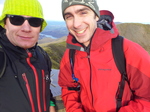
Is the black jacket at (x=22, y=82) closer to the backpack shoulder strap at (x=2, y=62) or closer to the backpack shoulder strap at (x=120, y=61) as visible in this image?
the backpack shoulder strap at (x=2, y=62)

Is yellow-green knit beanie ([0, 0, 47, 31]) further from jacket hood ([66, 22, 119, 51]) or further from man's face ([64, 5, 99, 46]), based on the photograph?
jacket hood ([66, 22, 119, 51])

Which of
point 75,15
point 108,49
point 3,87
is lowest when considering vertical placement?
point 3,87

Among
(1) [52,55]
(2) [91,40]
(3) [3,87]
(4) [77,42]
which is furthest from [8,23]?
(1) [52,55]

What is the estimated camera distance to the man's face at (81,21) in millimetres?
3527

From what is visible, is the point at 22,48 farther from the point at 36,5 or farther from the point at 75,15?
the point at 75,15

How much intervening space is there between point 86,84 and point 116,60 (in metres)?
0.92

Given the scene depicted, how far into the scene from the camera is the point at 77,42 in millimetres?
3842

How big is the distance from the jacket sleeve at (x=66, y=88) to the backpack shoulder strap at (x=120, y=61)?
113 cm

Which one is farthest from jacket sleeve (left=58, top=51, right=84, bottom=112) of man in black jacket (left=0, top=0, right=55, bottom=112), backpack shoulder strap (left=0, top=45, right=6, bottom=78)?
backpack shoulder strap (left=0, top=45, right=6, bottom=78)

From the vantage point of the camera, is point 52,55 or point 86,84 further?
point 52,55

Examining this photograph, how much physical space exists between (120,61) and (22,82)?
2125mm

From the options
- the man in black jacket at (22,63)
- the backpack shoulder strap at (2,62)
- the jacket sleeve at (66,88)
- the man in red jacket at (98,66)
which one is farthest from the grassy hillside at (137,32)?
the backpack shoulder strap at (2,62)

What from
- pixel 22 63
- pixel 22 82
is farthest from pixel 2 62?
pixel 22 82

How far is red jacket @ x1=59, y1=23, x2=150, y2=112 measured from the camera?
3.07 m
